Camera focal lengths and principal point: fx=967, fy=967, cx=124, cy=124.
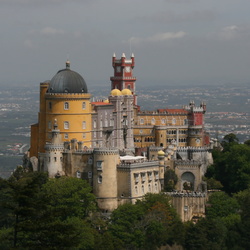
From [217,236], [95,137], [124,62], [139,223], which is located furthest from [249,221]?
[124,62]

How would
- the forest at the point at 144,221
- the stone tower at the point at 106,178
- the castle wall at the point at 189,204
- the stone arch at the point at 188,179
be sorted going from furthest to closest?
the stone arch at the point at 188,179, the castle wall at the point at 189,204, the stone tower at the point at 106,178, the forest at the point at 144,221

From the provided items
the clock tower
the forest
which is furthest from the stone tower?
the clock tower

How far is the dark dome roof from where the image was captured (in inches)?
4486

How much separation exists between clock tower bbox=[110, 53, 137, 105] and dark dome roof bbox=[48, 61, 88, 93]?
20.3 metres

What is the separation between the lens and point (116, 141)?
122 meters

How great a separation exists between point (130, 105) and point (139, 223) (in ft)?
95.4

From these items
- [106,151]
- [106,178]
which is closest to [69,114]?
[106,151]

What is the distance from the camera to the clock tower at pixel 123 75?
135000 mm

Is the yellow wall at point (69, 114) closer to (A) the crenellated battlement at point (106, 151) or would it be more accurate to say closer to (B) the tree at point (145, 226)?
(A) the crenellated battlement at point (106, 151)

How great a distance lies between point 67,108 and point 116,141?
33.6 feet

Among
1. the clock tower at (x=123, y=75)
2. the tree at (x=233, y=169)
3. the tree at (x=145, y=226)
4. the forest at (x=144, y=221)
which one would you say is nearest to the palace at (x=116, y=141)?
the clock tower at (x=123, y=75)

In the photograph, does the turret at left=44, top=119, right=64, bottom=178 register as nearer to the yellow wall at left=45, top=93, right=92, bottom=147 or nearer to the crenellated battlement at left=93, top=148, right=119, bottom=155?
the crenellated battlement at left=93, top=148, right=119, bottom=155

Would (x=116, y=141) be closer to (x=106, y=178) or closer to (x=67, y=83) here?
(x=67, y=83)

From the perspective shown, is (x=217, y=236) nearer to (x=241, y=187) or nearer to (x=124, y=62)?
(x=241, y=187)
